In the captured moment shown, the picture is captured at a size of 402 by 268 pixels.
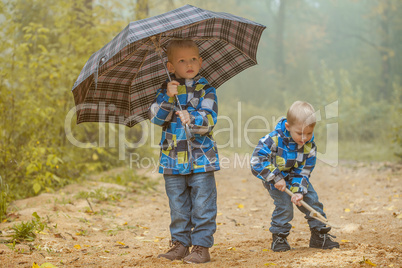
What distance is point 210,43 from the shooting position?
149 inches

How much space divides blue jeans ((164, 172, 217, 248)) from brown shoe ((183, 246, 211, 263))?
42 millimetres

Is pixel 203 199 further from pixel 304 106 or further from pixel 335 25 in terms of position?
pixel 335 25

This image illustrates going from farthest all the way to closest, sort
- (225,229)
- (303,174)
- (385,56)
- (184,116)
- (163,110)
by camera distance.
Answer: (385,56) → (225,229) → (303,174) → (163,110) → (184,116)

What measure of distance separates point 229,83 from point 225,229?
78.8 ft

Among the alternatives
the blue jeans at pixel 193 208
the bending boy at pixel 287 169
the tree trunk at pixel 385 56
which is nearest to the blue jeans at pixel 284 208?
the bending boy at pixel 287 169

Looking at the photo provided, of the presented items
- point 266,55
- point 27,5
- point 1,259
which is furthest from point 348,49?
point 1,259

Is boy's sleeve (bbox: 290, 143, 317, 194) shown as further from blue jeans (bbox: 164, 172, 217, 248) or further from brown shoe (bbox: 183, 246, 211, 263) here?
brown shoe (bbox: 183, 246, 211, 263)

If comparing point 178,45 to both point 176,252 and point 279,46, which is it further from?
point 279,46

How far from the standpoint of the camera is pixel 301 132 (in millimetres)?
3363

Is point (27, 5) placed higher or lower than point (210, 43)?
higher

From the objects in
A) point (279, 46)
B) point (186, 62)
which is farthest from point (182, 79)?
point (279, 46)

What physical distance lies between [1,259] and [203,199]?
1600 millimetres

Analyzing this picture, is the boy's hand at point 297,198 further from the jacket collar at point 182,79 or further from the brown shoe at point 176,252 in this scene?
the jacket collar at point 182,79

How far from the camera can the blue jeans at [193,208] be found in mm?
3260
